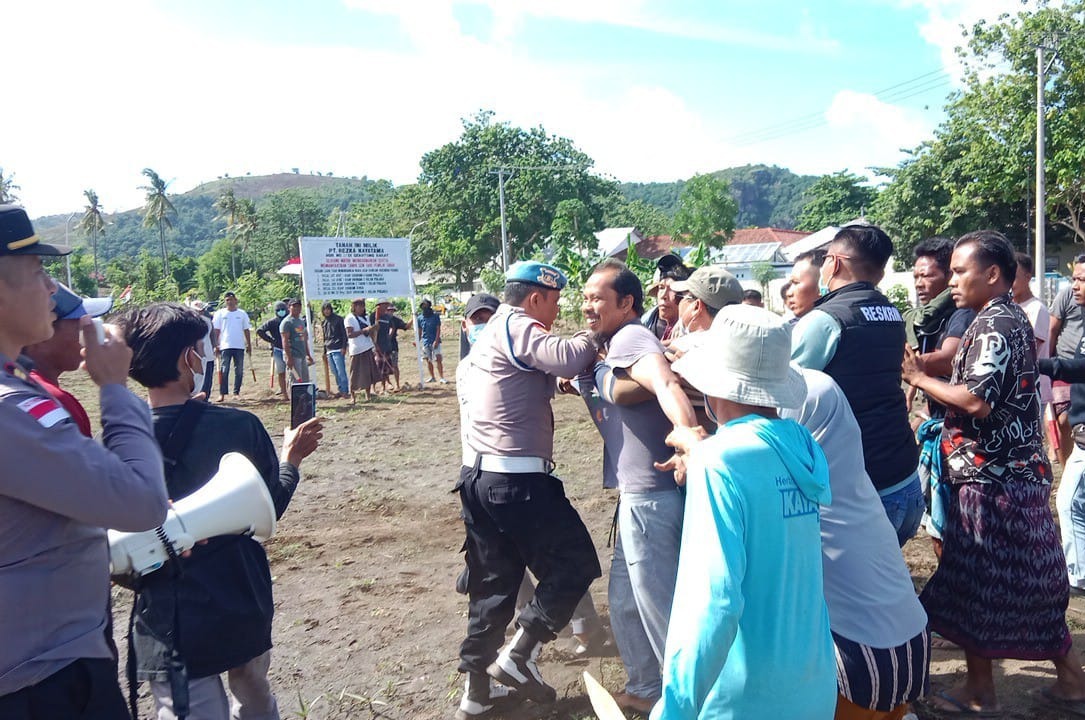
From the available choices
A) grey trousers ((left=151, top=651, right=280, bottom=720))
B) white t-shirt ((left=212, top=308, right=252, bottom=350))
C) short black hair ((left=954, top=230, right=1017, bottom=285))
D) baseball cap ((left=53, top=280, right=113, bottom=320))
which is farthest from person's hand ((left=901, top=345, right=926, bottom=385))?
white t-shirt ((left=212, top=308, right=252, bottom=350))

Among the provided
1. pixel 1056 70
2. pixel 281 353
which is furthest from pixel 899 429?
pixel 1056 70

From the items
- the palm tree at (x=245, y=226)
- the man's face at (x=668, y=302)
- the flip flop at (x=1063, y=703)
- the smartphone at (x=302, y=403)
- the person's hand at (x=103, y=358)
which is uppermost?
the palm tree at (x=245, y=226)

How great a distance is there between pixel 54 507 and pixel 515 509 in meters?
2.07

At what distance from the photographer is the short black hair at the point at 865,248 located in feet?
11.1

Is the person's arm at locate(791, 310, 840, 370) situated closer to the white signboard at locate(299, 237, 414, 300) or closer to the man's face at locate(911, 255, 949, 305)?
the man's face at locate(911, 255, 949, 305)

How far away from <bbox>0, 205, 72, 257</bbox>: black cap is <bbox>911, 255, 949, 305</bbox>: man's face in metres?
4.18

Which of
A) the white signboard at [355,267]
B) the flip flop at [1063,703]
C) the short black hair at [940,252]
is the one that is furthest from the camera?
the white signboard at [355,267]

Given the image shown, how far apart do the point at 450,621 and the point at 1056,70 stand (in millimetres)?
27748

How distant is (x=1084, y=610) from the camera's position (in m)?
4.42

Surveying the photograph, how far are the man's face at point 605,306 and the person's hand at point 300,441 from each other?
123 cm

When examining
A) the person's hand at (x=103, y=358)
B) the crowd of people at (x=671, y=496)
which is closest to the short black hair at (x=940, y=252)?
the crowd of people at (x=671, y=496)

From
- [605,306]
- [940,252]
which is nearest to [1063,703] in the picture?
[940,252]

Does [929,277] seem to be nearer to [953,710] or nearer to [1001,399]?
[1001,399]

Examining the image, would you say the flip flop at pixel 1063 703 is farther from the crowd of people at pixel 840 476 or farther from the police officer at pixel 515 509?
the police officer at pixel 515 509
